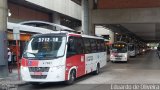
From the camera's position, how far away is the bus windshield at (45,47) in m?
17.3

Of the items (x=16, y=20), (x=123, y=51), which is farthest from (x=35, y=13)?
(x=123, y=51)

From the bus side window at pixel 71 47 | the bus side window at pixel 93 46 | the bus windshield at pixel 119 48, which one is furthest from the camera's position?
the bus windshield at pixel 119 48

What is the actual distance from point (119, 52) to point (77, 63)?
72.1 feet

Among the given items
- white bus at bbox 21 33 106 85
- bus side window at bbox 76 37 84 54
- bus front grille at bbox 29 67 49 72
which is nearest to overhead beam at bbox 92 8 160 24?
bus side window at bbox 76 37 84 54

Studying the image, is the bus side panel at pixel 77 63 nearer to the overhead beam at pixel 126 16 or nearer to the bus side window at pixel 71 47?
the bus side window at pixel 71 47

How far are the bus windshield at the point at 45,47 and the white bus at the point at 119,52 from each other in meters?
22.7

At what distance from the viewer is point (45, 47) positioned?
17.7 metres

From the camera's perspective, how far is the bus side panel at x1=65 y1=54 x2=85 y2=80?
17.7m

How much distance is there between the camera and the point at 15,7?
1452 inches

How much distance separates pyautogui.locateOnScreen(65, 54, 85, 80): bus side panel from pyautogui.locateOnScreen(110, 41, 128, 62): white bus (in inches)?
787

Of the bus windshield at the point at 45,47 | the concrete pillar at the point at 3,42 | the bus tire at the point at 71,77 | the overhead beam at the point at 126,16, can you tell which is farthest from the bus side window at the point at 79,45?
the overhead beam at the point at 126,16

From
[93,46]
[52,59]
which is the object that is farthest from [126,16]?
[52,59]

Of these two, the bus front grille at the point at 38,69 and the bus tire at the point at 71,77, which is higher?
the bus front grille at the point at 38,69

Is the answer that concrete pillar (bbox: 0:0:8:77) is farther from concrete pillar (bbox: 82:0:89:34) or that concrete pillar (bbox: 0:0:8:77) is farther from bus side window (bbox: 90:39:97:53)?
concrete pillar (bbox: 82:0:89:34)
